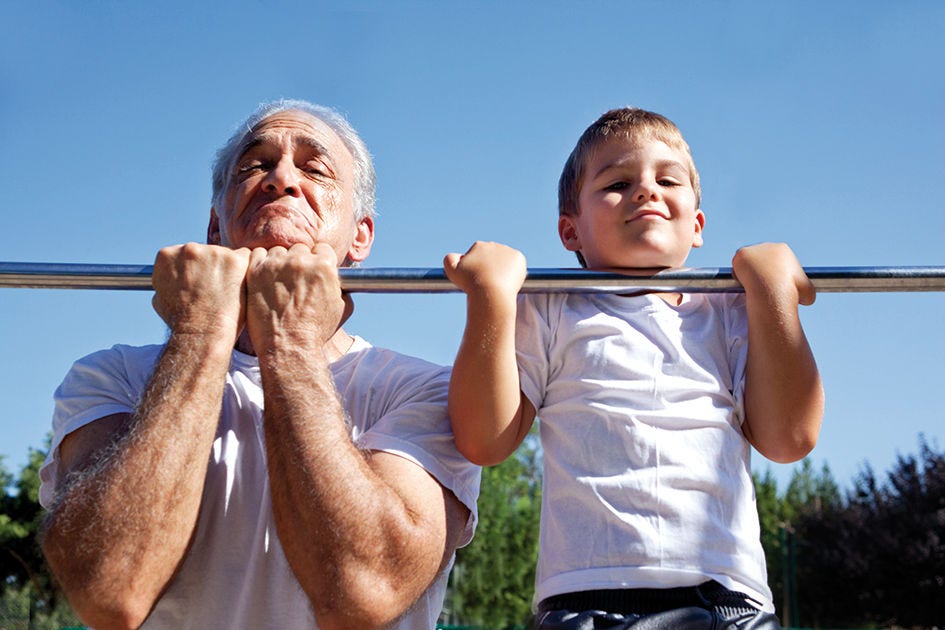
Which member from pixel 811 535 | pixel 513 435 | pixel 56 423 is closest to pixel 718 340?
pixel 513 435

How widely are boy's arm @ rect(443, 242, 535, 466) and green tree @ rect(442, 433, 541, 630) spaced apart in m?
18.8

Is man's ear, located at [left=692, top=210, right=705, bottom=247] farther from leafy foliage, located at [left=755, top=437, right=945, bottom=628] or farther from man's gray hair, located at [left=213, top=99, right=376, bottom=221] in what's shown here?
leafy foliage, located at [left=755, top=437, right=945, bottom=628]

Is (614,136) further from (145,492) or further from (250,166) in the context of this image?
(145,492)

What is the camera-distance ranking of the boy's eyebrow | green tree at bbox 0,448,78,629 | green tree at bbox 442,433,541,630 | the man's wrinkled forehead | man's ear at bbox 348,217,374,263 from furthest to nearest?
1. green tree at bbox 442,433,541,630
2. green tree at bbox 0,448,78,629
3. man's ear at bbox 348,217,374,263
4. the man's wrinkled forehead
5. the boy's eyebrow

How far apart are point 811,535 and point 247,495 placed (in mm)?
27533

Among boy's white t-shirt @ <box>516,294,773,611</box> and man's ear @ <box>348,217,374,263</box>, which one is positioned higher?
man's ear @ <box>348,217,374,263</box>

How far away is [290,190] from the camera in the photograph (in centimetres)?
239

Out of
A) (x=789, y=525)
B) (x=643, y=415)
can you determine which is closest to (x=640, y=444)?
(x=643, y=415)

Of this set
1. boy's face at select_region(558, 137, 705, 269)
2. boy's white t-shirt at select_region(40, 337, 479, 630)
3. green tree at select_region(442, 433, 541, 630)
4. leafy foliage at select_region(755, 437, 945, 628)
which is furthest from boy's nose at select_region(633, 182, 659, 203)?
leafy foliage at select_region(755, 437, 945, 628)

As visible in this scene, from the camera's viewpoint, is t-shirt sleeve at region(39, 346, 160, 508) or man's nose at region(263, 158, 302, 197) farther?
man's nose at region(263, 158, 302, 197)

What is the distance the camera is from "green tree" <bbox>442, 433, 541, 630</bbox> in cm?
2070

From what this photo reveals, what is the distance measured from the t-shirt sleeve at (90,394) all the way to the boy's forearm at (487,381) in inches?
Answer: 24.5

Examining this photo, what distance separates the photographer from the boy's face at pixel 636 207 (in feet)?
7.57

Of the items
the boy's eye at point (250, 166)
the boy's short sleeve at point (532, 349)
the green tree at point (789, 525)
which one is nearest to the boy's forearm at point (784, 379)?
the boy's short sleeve at point (532, 349)
